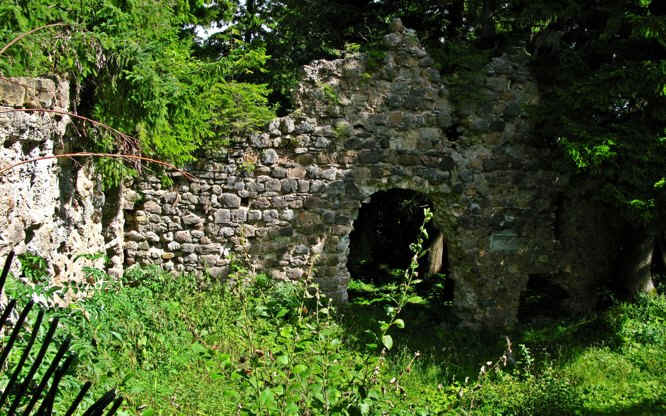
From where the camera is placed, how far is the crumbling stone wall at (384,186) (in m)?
6.66

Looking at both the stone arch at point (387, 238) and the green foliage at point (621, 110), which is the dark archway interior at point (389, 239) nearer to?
the stone arch at point (387, 238)

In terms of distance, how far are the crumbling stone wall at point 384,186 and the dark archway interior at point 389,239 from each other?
3009mm

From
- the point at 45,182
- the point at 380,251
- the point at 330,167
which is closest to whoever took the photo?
Result: the point at 45,182

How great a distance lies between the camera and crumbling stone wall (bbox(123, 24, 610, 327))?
666cm

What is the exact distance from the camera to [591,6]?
6.30 m

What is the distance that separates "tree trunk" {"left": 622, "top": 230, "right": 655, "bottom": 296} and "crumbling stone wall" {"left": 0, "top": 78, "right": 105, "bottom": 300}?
741 centimetres

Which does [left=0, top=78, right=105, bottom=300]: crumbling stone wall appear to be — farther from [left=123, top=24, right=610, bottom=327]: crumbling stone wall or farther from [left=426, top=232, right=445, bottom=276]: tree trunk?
[left=426, top=232, right=445, bottom=276]: tree trunk

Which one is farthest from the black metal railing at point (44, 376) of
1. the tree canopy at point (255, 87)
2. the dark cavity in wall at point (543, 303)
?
the dark cavity in wall at point (543, 303)

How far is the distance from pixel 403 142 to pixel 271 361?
4718mm

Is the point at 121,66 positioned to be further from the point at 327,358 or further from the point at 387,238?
the point at 387,238

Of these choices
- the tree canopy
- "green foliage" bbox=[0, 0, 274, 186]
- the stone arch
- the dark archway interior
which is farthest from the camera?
the stone arch

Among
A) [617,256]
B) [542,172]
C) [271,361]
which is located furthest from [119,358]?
[617,256]

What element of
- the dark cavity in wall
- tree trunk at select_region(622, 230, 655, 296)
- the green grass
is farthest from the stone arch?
tree trunk at select_region(622, 230, 655, 296)

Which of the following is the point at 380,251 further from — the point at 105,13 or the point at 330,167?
the point at 105,13
